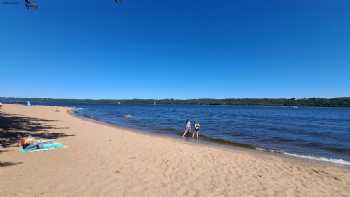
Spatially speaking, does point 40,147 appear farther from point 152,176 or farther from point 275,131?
point 275,131

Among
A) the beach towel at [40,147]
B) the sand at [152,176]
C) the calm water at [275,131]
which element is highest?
the beach towel at [40,147]

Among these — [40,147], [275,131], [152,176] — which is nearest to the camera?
[152,176]

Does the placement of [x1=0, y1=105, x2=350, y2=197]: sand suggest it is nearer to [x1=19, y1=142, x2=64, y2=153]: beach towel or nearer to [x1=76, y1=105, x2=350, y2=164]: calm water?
[x1=19, y1=142, x2=64, y2=153]: beach towel

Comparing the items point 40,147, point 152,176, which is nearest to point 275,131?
point 152,176

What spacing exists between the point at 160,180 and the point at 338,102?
16487 centimetres

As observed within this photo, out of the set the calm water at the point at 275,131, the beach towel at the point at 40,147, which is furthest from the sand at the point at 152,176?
the calm water at the point at 275,131

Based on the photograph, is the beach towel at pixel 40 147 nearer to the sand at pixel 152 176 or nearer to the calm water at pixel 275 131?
the sand at pixel 152 176

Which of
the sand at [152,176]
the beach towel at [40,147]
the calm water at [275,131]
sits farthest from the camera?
the calm water at [275,131]

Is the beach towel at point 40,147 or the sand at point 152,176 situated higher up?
the beach towel at point 40,147

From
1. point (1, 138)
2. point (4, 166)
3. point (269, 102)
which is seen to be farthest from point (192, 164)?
point (269, 102)

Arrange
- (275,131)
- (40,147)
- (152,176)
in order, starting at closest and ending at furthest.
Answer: (152,176)
(40,147)
(275,131)

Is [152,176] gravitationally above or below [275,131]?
above

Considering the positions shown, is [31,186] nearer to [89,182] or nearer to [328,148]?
[89,182]

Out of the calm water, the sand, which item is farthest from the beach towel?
the calm water
